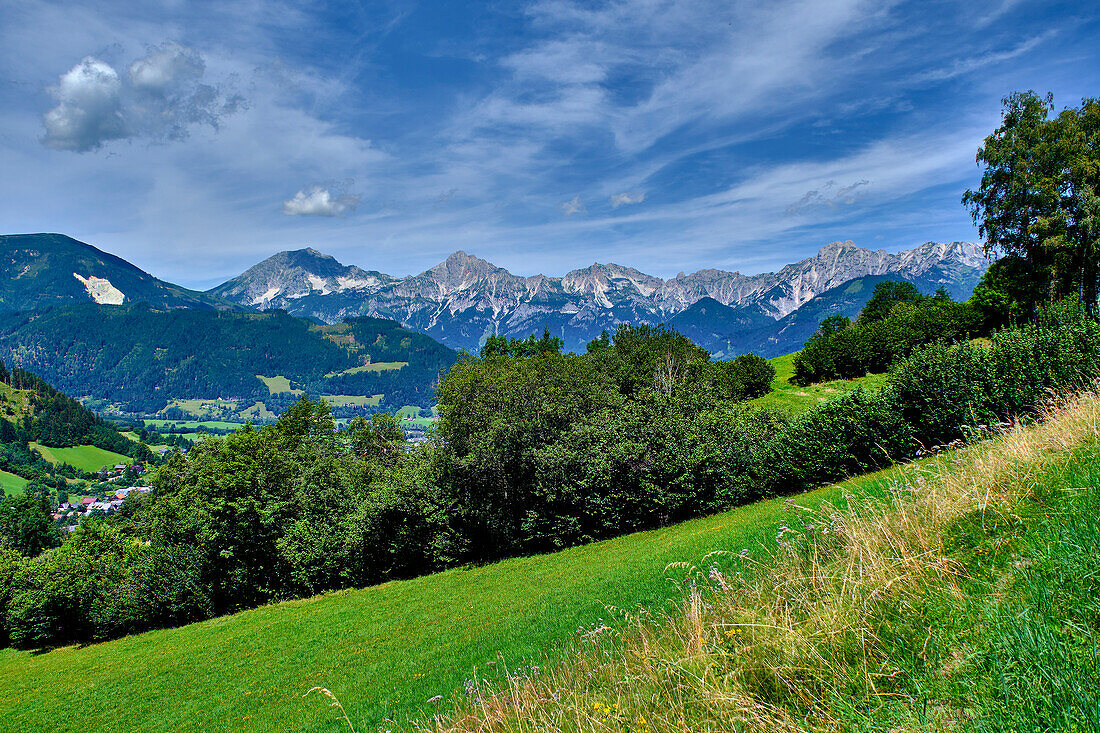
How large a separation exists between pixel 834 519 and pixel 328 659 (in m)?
20.9

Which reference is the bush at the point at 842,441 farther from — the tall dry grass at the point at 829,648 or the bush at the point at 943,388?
the tall dry grass at the point at 829,648

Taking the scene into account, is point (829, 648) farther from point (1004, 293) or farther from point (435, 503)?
point (1004, 293)

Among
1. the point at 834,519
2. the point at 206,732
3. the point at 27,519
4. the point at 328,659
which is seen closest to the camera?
the point at 834,519

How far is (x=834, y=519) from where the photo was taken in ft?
21.8

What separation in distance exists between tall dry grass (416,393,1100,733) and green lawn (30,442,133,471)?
743 feet

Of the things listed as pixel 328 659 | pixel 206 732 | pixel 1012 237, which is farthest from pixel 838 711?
pixel 1012 237

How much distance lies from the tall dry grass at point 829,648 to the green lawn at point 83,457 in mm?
226353

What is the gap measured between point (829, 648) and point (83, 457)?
240577mm

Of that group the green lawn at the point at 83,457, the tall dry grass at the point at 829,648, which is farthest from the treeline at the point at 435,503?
the green lawn at the point at 83,457

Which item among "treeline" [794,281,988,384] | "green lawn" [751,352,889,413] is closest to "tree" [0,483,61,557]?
"green lawn" [751,352,889,413]

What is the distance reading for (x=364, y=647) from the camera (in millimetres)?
20188

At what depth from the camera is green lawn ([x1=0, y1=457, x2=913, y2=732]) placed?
1459 cm

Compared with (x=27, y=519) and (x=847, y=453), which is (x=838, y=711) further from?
(x=27, y=519)

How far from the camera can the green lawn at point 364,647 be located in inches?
574
